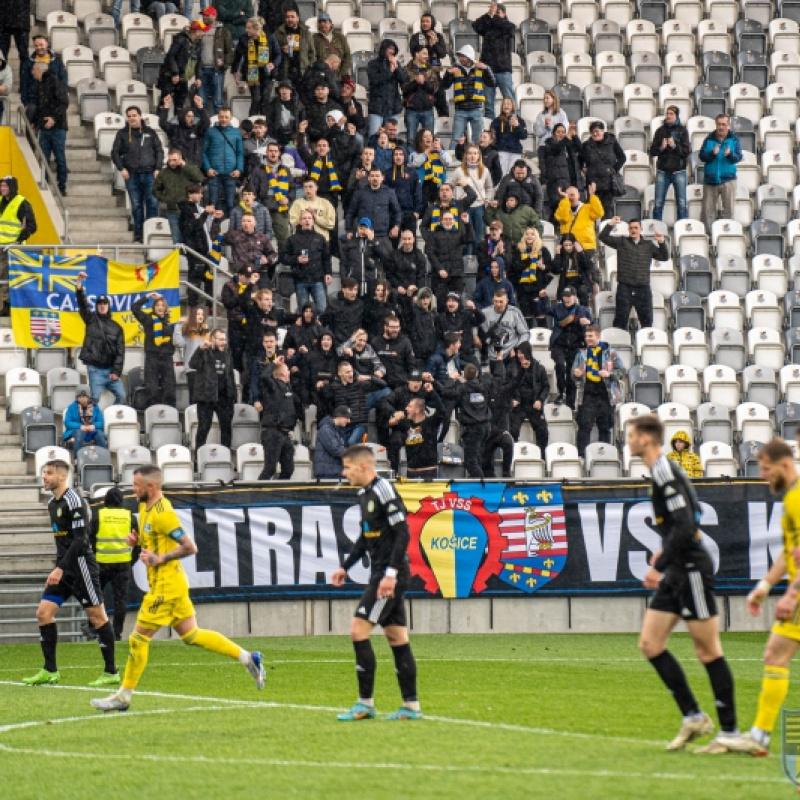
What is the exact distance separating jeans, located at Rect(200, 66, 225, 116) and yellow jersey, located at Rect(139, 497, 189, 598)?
1512 cm

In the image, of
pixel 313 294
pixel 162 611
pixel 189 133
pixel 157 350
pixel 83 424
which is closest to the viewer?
pixel 162 611

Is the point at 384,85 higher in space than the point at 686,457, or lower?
higher

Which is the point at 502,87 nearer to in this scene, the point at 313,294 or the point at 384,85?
the point at 384,85

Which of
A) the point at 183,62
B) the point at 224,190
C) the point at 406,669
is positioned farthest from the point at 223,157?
the point at 406,669

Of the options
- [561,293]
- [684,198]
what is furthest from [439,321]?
[684,198]

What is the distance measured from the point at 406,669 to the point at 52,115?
647 inches

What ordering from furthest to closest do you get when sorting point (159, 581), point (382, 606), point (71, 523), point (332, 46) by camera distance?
point (332, 46) < point (71, 523) < point (159, 581) < point (382, 606)

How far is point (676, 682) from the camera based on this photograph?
10.8 metres

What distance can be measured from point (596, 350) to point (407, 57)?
8.68 meters

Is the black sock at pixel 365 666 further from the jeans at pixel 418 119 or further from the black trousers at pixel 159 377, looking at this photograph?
the jeans at pixel 418 119

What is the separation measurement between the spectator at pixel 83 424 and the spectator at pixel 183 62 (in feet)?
21.4

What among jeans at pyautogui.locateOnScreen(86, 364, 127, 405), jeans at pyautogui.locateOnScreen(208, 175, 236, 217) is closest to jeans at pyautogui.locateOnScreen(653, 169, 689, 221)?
jeans at pyautogui.locateOnScreen(208, 175, 236, 217)

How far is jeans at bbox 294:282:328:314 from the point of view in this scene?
24.7 metres

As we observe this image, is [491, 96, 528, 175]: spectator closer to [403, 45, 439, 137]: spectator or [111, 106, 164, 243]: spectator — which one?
[403, 45, 439, 137]: spectator
